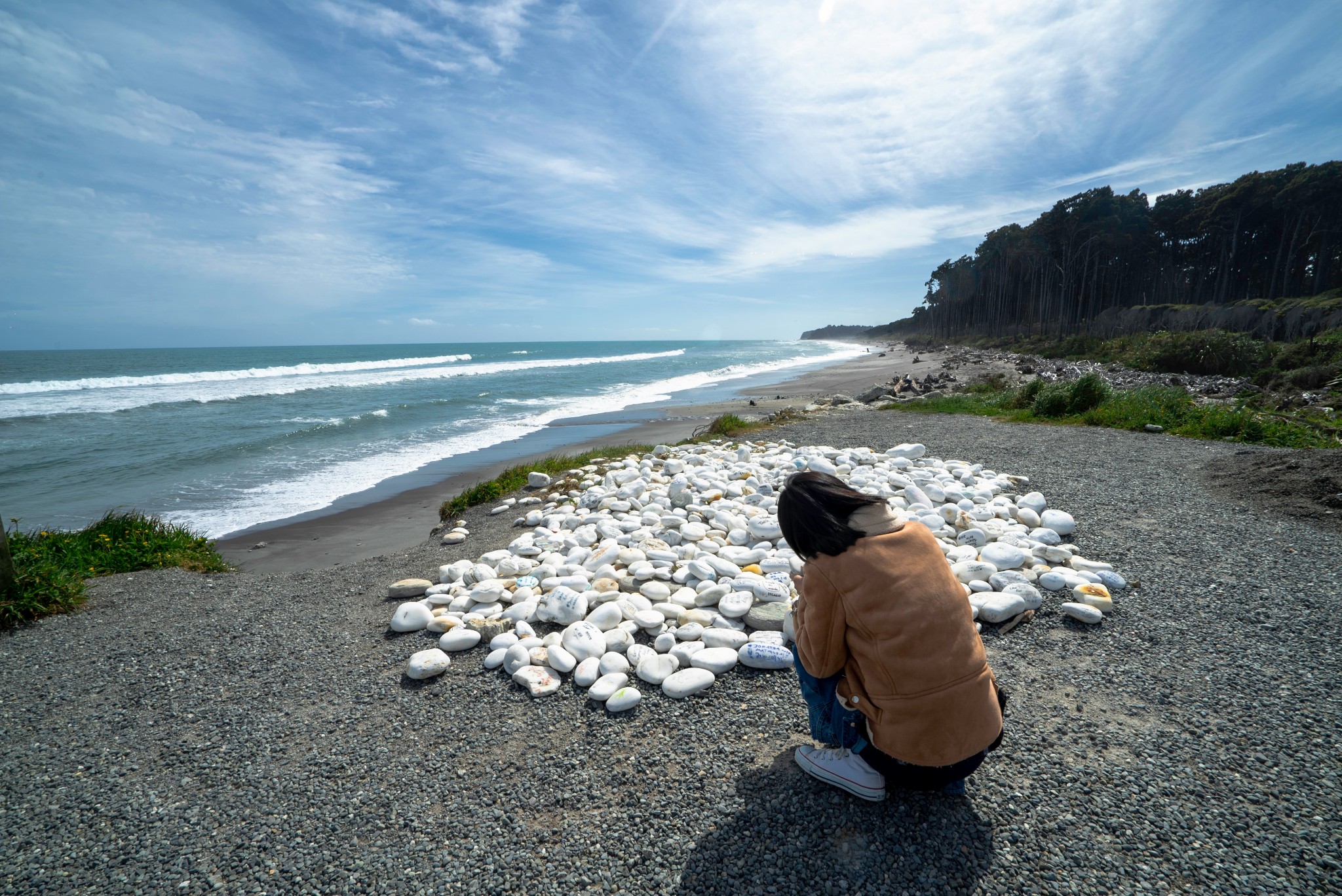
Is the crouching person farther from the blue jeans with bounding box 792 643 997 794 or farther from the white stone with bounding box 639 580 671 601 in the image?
the white stone with bounding box 639 580 671 601

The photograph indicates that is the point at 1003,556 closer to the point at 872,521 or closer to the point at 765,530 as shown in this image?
the point at 765,530

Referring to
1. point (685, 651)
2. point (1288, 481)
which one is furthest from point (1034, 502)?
point (685, 651)

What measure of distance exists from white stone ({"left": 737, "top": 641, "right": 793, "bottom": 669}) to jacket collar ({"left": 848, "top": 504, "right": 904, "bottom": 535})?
4.67 feet

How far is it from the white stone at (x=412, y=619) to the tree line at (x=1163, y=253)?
1513 inches

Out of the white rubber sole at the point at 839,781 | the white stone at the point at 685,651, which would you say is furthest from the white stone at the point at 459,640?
the white rubber sole at the point at 839,781

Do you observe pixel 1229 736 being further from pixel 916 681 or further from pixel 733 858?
pixel 733 858

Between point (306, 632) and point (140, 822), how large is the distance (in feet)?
5.70

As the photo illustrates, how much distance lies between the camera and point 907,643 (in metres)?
1.83

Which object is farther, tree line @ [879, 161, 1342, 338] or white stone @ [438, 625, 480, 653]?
tree line @ [879, 161, 1342, 338]

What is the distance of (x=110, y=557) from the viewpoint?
5434 mm

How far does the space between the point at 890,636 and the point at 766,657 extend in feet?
4.38

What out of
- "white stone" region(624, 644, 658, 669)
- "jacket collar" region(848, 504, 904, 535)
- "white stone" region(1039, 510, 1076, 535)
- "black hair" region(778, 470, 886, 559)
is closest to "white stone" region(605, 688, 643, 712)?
"white stone" region(624, 644, 658, 669)

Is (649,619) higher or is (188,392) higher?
(188,392)

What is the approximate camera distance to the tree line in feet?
109
